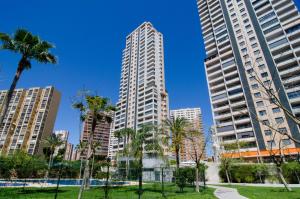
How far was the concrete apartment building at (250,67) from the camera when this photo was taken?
52.9 metres

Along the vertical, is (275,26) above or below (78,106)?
above

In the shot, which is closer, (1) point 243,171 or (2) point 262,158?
(1) point 243,171

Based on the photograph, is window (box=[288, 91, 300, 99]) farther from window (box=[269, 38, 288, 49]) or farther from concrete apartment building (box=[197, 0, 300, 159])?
window (box=[269, 38, 288, 49])

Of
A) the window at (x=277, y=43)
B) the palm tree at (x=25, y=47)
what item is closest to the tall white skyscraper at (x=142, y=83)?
the window at (x=277, y=43)

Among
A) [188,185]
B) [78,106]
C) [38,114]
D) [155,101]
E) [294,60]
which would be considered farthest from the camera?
[155,101]

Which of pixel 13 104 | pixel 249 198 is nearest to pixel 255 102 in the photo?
pixel 249 198

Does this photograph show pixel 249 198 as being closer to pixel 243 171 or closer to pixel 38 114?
pixel 243 171

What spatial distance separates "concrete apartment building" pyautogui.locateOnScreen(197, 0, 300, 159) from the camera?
2083 inches

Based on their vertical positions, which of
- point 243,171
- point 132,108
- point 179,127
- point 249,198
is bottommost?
point 249,198

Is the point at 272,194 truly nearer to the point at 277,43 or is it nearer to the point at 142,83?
the point at 277,43

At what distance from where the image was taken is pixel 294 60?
5606 centimetres

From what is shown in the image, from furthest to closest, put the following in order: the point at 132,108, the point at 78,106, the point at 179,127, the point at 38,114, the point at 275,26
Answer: the point at 132,108 < the point at 38,114 < the point at 275,26 < the point at 179,127 < the point at 78,106

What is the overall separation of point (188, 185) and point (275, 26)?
6410 centimetres

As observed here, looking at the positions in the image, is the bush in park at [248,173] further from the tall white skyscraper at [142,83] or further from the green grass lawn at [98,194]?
the tall white skyscraper at [142,83]
